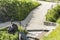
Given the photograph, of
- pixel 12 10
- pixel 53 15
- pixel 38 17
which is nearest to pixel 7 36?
pixel 12 10

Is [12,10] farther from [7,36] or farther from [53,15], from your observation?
[7,36]

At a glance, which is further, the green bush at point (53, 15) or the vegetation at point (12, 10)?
the green bush at point (53, 15)

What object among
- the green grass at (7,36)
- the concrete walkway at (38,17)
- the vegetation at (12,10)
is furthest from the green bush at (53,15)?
the green grass at (7,36)

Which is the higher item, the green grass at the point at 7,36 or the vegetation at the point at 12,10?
the vegetation at the point at 12,10

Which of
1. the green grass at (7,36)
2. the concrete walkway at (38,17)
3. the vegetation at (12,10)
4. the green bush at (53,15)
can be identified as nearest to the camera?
the green grass at (7,36)

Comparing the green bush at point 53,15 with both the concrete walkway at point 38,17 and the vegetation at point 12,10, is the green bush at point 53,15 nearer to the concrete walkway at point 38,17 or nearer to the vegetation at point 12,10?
the concrete walkway at point 38,17

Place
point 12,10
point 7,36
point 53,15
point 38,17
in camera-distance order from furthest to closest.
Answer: point 38,17 < point 53,15 < point 12,10 < point 7,36

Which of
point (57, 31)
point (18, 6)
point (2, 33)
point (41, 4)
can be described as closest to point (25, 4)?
point (18, 6)

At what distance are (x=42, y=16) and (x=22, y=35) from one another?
569 cm

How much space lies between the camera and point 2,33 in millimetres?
12898

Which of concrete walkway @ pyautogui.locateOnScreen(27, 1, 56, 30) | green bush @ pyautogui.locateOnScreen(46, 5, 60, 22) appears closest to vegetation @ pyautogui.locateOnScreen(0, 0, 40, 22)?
concrete walkway @ pyautogui.locateOnScreen(27, 1, 56, 30)

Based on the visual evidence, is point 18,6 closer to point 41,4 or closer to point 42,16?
point 42,16

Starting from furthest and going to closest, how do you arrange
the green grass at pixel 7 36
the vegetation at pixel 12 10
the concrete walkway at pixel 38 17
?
the vegetation at pixel 12 10 < the concrete walkway at pixel 38 17 < the green grass at pixel 7 36

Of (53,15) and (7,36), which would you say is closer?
(7,36)
